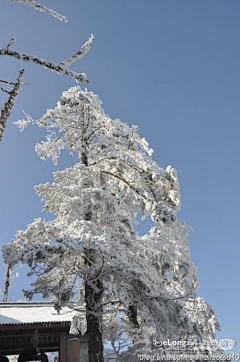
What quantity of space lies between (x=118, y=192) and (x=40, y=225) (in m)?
5.22

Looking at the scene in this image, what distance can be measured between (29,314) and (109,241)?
7537mm

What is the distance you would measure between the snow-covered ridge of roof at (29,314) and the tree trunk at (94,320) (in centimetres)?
210

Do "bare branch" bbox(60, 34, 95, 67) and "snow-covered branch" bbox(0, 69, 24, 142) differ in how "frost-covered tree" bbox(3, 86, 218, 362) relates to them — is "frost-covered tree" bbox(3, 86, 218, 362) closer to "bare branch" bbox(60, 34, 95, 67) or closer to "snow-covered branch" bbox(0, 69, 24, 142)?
"snow-covered branch" bbox(0, 69, 24, 142)

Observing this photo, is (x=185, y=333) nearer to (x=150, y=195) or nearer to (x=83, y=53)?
(x=150, y=195)

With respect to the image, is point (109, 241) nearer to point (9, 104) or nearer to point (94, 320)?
point (94, 320)

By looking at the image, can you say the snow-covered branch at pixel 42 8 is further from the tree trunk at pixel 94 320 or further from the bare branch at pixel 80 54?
the tree trunk at pixel 94 320

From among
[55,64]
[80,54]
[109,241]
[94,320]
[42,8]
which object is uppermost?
[42,8]

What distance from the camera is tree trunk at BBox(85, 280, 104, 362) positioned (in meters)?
7.38

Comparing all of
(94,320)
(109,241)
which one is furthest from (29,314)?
(109,241)

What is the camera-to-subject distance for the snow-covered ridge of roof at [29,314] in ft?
35.3

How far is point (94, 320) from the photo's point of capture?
7805 mm

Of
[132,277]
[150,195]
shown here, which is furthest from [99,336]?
[150,195]

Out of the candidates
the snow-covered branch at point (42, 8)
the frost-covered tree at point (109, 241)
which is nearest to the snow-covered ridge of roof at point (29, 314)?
the frost-covered tree at point (109, 241)

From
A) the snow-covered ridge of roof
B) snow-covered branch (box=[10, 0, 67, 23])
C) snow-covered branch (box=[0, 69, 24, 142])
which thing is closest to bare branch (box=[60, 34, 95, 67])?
snow-covered branch (box=[10, 0, 67, 23])
